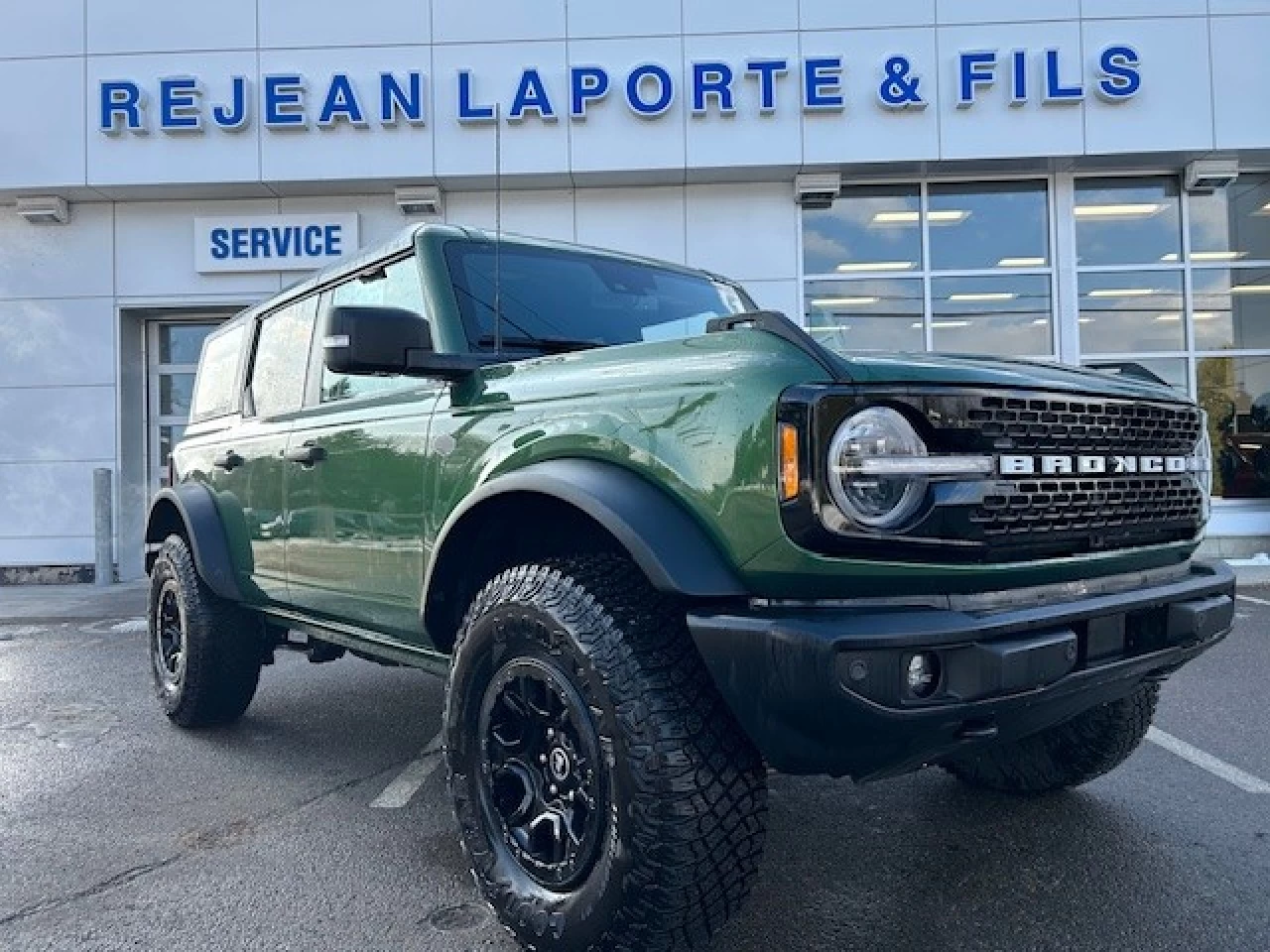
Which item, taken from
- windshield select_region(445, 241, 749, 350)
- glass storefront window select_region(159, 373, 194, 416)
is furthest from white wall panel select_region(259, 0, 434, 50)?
windshield select_region(445, 241, 749, 350)

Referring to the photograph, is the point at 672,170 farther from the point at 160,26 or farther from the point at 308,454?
the point at 308,454

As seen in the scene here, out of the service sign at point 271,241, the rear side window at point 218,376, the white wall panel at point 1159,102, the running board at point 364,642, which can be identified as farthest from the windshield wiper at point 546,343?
the white wall panel at point 1159,102

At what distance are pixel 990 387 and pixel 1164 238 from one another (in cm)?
1094

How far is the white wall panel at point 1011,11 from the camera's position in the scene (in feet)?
34.2

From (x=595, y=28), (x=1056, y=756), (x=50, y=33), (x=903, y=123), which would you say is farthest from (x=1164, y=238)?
(x=50, y=33)

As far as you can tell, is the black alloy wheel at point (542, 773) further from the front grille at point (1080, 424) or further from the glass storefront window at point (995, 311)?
the glass storefront window at point (995, 311)

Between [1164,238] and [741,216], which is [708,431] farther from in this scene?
[1164,238]

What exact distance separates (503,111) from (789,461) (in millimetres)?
9479

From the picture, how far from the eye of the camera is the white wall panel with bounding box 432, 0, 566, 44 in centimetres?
1059

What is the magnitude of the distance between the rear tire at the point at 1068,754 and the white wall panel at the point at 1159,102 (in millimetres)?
8994

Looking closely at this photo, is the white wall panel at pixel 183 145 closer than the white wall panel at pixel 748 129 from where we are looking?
No

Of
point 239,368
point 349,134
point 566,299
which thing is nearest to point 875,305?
point 349,134

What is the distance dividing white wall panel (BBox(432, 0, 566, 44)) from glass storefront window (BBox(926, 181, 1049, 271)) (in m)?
4.71

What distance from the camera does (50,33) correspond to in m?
10.8
